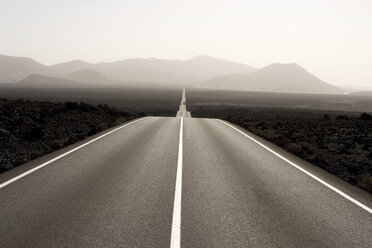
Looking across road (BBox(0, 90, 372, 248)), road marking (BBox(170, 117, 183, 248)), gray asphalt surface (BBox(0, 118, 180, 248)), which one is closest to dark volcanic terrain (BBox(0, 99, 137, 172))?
road (BBox(0, 90, 372, 248))

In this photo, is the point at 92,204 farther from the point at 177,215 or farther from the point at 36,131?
the point at 36,131

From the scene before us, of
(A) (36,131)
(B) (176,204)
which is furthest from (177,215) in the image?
(A) (36,131)

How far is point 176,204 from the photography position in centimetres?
707

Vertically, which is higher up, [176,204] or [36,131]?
[36,131]

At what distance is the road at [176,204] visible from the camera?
5590 millimetres

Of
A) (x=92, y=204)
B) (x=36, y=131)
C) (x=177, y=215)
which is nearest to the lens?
(x=177, y=215)

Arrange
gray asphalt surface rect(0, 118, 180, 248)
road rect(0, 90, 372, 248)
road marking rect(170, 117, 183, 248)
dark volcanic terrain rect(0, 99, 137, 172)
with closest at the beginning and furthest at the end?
road marking rect(170, 117, 183, 248), gray asphalt surface rect(0, 118, 180, 248), road rect(0, 90, 372, 248), dark volcanic terrain rect(0, 99, 137, 172)

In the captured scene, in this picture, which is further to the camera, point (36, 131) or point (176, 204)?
point (36, 131)

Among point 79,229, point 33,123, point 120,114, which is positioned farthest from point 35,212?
point 120,114

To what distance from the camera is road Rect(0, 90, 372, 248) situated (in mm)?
5590

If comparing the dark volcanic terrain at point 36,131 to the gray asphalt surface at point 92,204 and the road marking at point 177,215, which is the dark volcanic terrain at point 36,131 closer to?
the gray asphalt surface at point 92,204

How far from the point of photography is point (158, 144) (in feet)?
47.7

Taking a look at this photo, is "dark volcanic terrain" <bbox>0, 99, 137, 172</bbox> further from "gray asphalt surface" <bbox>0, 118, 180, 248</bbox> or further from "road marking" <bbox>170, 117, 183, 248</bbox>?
"road marking" <bbox>170, 117, 183, 248</bbox>

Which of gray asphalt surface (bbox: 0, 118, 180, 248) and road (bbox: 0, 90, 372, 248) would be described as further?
road (bbox: 0, 90, 372, 248)
